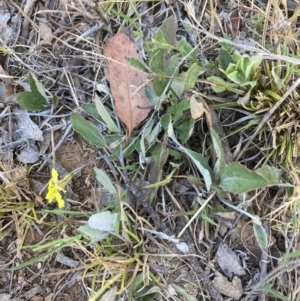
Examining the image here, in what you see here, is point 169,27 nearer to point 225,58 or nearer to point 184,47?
point 184,47

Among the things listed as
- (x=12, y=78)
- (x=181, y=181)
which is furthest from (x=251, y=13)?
(x=12, y=78)

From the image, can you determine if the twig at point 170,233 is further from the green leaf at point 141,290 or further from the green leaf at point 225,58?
the green leaf at point 225,58

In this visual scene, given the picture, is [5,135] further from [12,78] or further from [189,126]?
[189,126]

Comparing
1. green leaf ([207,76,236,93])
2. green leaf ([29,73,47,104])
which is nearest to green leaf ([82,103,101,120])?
green leaf ([29,73,47,104])

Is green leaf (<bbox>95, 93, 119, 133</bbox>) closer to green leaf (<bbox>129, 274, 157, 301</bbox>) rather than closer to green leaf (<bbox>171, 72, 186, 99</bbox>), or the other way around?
green leaf (<bbox>171, 72, 186, 99</bbox>)

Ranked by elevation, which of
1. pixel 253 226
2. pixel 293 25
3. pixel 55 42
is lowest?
pixel 253 226

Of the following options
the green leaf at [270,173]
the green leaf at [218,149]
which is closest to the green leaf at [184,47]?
the green leaf at [218,149]

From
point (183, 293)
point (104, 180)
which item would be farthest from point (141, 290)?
point (104, 180)
